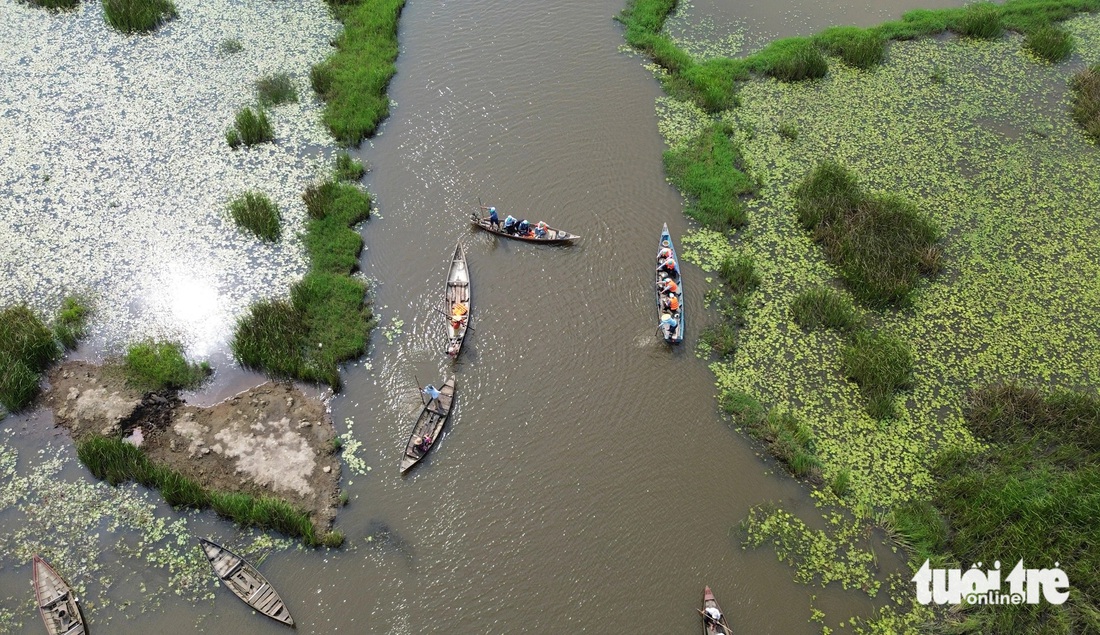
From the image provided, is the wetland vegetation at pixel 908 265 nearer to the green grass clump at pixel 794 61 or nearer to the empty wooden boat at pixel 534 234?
the green grass clump at pixel 794 61

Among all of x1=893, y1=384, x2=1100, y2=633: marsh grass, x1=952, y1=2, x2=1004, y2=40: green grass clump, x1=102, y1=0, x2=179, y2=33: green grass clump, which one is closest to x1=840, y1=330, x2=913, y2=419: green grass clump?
x1=893, y1=384, x2=1100, y2=633: marsh grass

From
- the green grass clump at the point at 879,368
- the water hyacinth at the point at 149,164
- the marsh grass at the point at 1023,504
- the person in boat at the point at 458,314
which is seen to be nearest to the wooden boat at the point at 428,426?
the person in boat at the point at 458,314

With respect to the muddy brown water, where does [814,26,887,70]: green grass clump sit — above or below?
above

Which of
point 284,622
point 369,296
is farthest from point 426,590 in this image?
point 369,296

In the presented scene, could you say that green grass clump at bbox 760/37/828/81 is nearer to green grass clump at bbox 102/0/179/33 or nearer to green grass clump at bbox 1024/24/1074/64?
green grass clump at bbox 1024/24/1074/64

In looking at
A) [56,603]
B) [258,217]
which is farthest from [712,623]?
[258,217]

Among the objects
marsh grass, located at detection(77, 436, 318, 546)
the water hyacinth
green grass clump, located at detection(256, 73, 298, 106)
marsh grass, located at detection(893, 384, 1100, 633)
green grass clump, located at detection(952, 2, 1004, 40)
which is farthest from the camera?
green grass clump, located at detection(952, 2, 1004, 40)
